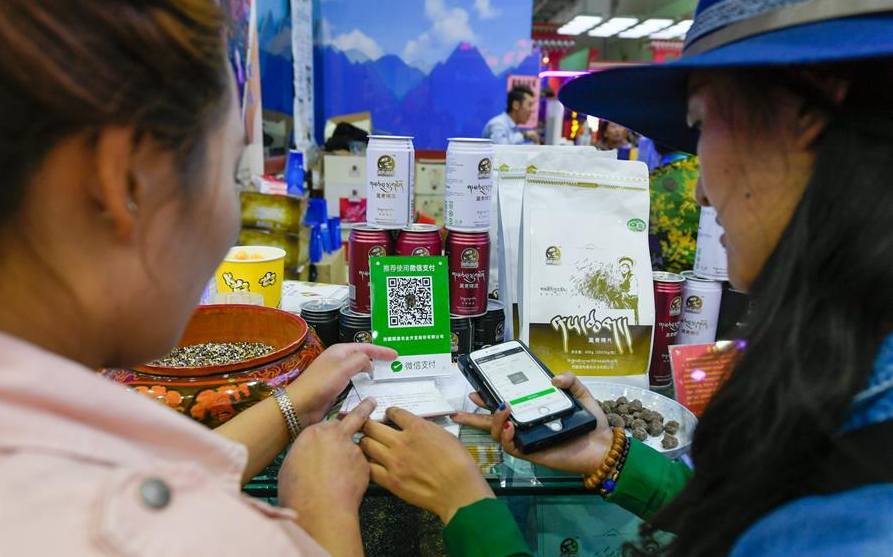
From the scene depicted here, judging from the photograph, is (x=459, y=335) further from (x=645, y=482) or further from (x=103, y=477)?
(x=103, y=477)

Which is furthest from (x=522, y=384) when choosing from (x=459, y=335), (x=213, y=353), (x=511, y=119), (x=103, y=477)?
(x=511, y=119)

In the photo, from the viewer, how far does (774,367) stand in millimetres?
534

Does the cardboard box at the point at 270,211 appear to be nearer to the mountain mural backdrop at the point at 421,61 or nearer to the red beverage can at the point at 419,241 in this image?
the red beverage can at the point at 419,241

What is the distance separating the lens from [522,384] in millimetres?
921

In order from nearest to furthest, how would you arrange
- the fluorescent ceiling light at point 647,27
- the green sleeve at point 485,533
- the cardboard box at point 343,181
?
the green sleeve at point 485,533 → the cardboard box at point 343,181 → the fluorescent ceiling light at point 647,27

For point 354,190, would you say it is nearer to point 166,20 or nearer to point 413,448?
point 413,448

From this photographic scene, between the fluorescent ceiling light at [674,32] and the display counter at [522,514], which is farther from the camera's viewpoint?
the fluorescent ceiling light at [674,32]

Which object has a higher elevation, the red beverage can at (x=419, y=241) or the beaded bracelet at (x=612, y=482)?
the red beverage can at (x=419, y=241)

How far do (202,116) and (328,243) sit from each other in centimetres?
256

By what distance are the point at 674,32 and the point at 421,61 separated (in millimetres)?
7220

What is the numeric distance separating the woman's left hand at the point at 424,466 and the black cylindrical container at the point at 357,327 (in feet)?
0.81

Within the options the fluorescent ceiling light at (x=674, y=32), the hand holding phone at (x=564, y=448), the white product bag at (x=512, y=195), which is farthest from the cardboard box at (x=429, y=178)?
the fluorescent ceiling light at (x=674, y=32)

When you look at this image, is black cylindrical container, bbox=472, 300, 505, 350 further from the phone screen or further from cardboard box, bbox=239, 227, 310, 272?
cardboard box, bbox=239, 227, 310, 272

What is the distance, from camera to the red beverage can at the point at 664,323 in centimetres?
113
